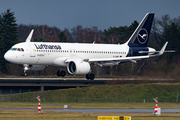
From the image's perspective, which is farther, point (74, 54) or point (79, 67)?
point (74, 54)

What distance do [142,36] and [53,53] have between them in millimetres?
18489

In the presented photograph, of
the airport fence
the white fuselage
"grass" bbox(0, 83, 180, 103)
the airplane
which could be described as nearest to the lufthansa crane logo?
the airplane

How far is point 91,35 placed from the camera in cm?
17838

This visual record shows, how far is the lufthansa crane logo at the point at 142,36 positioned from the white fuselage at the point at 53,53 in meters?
6.64

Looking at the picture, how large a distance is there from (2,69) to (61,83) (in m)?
23.6

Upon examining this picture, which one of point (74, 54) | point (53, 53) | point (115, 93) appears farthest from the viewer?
point (115, 93)

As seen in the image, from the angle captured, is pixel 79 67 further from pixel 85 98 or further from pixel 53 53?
pixel 85 98

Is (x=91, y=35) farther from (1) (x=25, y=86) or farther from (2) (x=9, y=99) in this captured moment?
(2) (x=9, y=99)

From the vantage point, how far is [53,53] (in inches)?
2282

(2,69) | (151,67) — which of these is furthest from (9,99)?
(2,69)

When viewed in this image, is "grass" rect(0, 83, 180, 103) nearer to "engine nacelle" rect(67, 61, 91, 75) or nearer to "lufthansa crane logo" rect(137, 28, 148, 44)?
"lufthansa crane logo" rect(137, 28, 148, 44)

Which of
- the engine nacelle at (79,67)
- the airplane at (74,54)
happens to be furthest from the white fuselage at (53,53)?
the engine nacelle at (79,67)

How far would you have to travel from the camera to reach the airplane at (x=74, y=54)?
56.3 meters

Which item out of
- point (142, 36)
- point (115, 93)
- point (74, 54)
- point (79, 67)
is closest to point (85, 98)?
point (115, 93)
